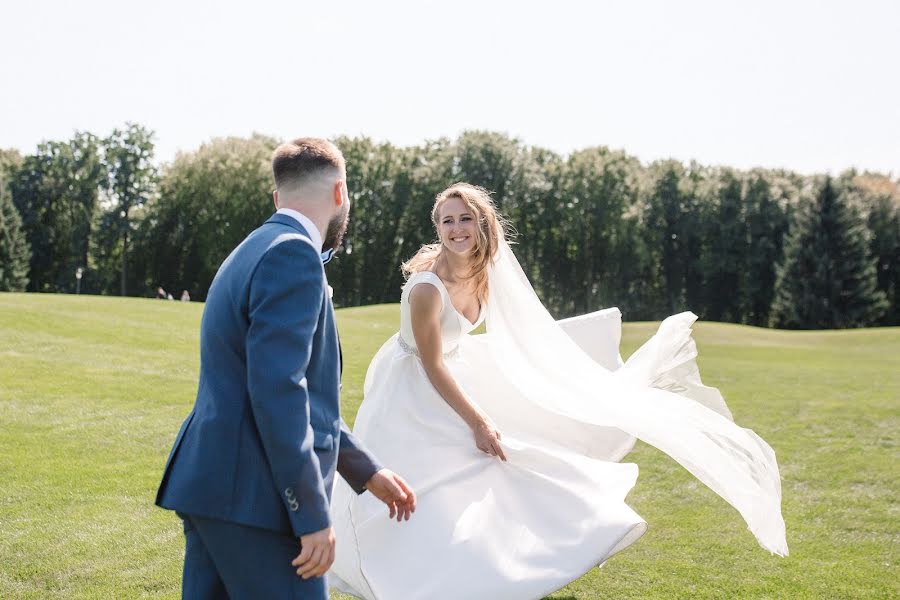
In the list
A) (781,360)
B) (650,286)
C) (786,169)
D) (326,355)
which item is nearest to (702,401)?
(326,355)

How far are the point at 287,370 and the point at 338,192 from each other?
796 millimetres

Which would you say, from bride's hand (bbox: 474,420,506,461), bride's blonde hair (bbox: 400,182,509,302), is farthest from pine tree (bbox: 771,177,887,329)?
bride's hand (bbox: 474,420,506,461)

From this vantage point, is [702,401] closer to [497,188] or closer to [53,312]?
[53,312]

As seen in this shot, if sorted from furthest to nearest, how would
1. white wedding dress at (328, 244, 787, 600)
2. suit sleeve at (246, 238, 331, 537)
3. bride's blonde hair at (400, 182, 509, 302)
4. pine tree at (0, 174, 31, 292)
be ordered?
pine tree at (0, 174, 31, 292)
bride's blonde hair at (400, 182, 509, 302)
white wedding dress at (328, 244, 787, 600)
suit sleeve at (246, 238, 331, 537)

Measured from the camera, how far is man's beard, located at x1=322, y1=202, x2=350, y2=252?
124 inches

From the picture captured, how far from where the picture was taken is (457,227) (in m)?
5.50

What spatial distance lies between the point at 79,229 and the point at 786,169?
5846 cm

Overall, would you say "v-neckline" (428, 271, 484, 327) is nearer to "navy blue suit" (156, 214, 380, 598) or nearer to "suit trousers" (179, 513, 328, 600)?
"navy blue suit" (156, 214, 380, 598)

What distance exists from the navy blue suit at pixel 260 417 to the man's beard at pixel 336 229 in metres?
0.29

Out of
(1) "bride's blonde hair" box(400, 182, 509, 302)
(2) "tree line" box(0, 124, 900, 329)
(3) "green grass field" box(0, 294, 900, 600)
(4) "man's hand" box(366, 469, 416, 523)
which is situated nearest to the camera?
(4) "man's hand" box(366, 469, 416, 523)

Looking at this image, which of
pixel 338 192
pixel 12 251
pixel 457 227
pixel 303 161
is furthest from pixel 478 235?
pixel 12 251

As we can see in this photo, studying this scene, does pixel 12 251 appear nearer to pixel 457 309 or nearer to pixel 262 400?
pixel 457 309

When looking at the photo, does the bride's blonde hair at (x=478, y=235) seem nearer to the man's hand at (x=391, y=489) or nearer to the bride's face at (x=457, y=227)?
the bride's face at (x=457, y=227)

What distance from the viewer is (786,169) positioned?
225ft
